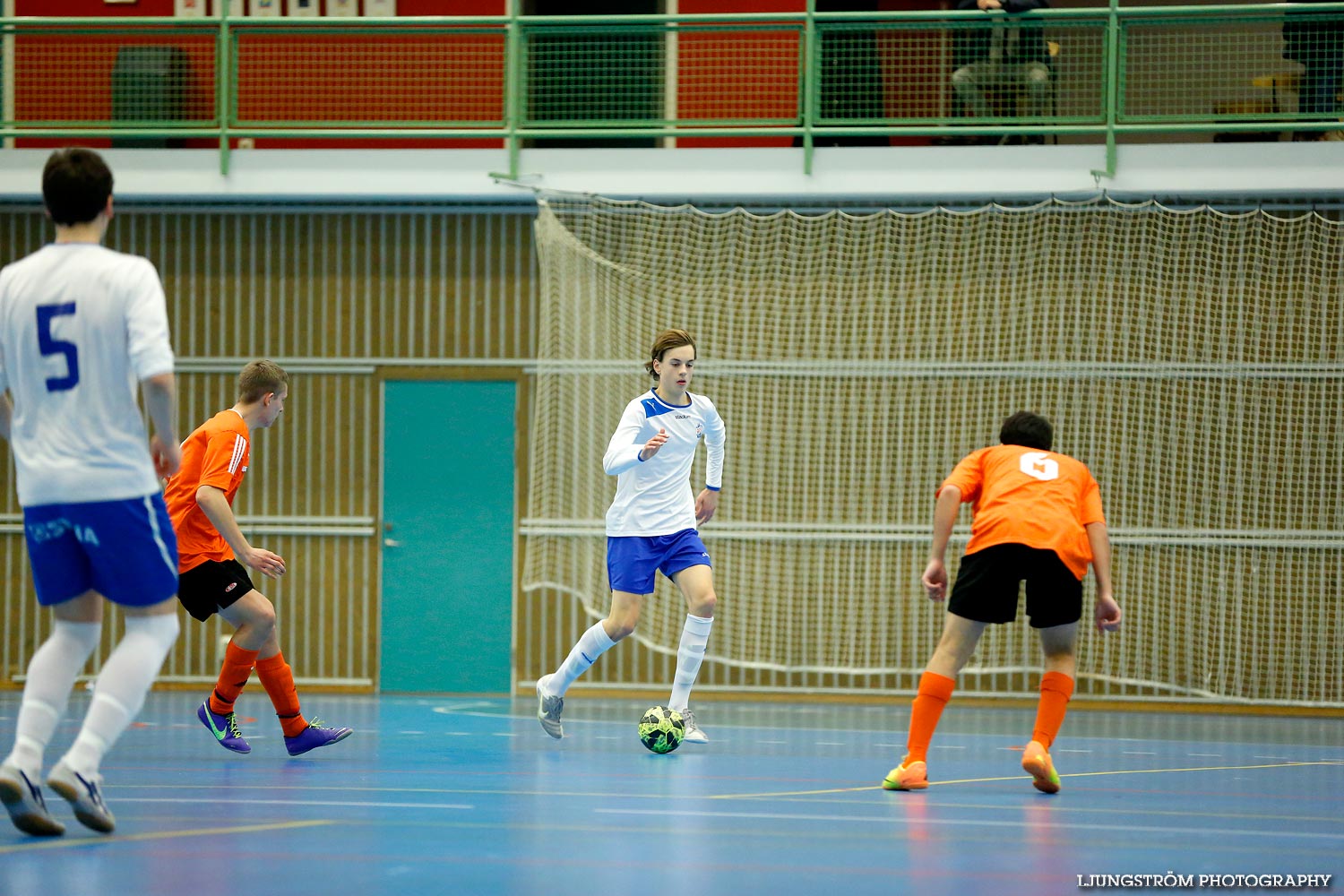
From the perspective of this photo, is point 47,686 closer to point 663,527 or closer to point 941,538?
point 941,538

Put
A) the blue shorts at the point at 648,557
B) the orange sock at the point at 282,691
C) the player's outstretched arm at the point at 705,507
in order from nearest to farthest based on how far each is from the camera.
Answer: the orange sock at the point at 282,691
the blue shorts at the point at 648,557
the player's outstretched arm at the point at 705,507

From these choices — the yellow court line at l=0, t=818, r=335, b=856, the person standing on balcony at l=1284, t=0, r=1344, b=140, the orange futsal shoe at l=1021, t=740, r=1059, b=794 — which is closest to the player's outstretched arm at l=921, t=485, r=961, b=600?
the orange futsal shoe at l=1021, t=740, r=1059, b=794

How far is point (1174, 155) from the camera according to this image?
35.9 feet

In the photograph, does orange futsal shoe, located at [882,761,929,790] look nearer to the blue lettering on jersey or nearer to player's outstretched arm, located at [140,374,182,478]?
player's outstretched arm, located at [140,374,182,478]

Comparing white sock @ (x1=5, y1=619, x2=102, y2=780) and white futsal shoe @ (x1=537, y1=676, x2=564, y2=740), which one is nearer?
white sock @ (x1=5, y1=619, x2=102, y2=780)

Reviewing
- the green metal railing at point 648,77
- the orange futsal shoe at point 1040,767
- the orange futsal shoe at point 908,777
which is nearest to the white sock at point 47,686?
the orange futsal shoe at point 908,777

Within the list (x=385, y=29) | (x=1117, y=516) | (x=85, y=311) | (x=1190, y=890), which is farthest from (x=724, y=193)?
(x=1190, y=890)

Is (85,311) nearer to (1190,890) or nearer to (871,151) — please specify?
(1190,890)

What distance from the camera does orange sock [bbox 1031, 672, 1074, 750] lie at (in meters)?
5.86

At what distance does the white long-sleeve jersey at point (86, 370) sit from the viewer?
4.28 m

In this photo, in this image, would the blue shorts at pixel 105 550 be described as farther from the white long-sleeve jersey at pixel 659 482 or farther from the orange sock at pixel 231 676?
the white long-sleeve jersey at pixel 659 482

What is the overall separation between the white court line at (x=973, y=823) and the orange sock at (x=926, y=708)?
0.78 m

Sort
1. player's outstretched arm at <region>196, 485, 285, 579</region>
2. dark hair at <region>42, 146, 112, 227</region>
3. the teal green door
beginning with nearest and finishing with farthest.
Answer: dark hair at <region>42, 146, 112, 227</region> < player's outstretched arm at <region>196, 485, 285, 579</region> < the teal green door

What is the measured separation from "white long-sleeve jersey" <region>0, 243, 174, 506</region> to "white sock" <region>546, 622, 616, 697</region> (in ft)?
11.7
